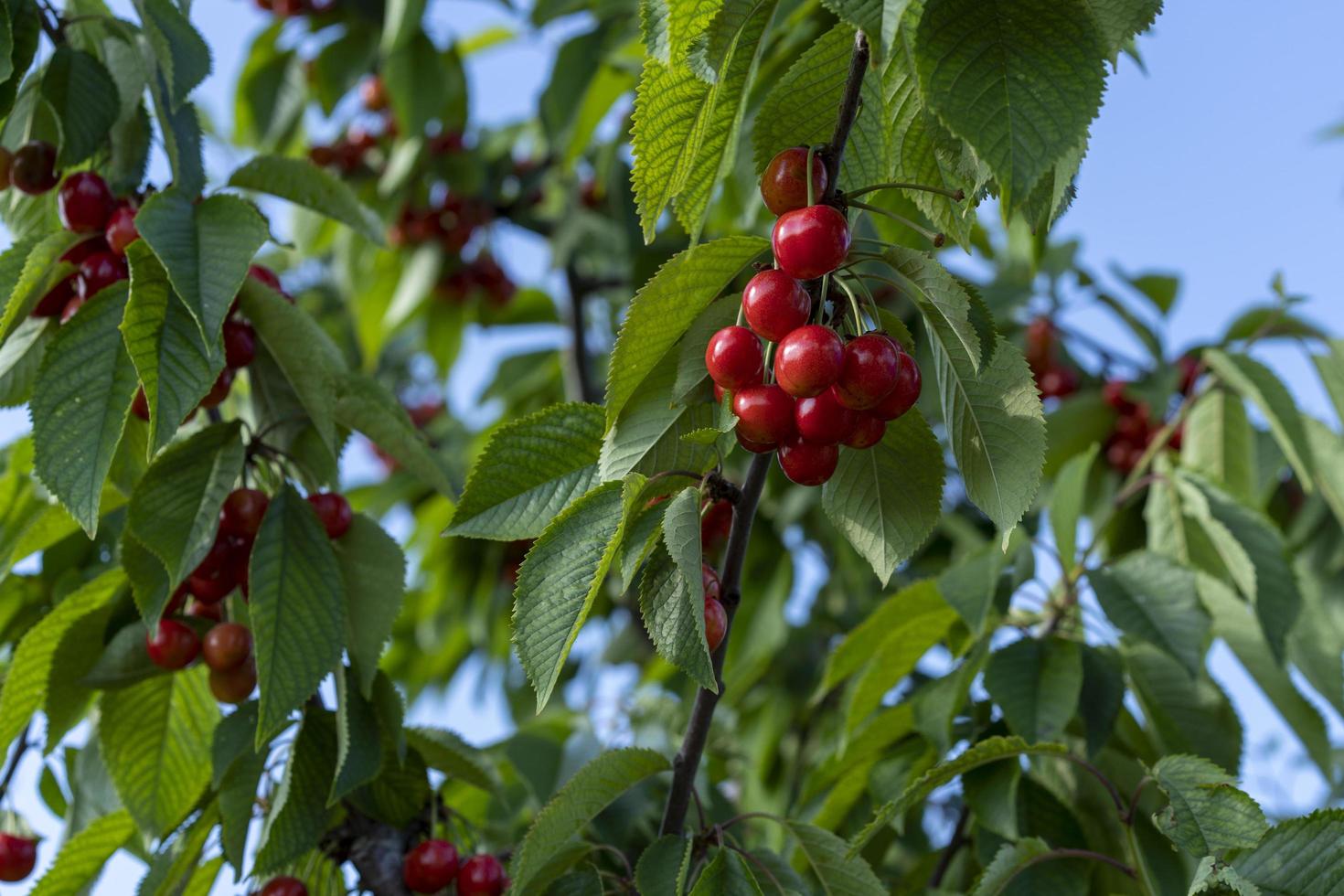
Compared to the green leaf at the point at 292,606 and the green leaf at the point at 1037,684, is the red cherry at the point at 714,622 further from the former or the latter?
the green leaf at the point at 1037,684

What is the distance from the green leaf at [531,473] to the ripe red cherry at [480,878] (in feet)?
1.67

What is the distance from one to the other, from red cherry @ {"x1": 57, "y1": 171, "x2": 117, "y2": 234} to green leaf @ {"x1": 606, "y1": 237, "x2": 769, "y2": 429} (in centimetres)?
75

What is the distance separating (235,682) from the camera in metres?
1.55

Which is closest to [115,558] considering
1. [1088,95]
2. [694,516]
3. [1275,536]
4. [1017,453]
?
[694,516]

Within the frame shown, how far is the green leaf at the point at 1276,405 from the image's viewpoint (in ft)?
6.68

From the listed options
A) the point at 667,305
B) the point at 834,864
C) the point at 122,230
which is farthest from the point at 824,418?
the point at 122,230

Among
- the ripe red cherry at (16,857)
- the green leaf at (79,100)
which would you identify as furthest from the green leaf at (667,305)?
the ripe red cherry at (16,857)

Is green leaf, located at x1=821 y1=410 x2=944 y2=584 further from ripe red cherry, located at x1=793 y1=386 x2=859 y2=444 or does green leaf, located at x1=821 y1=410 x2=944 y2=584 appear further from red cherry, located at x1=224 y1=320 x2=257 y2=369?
red cherry, located at x1=224 y1=320 x2=257 y2=369

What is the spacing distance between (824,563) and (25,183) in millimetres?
2319

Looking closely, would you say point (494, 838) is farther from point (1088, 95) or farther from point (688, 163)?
point (1088, 95)

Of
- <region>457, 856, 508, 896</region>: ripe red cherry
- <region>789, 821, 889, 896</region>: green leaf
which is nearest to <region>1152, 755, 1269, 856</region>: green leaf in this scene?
<region>789, 821, 889, 896</region>: green leaf

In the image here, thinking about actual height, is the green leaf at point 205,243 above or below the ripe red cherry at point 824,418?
above

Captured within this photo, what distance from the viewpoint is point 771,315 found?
3.37 feet

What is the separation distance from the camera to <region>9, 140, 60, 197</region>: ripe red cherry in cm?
157
